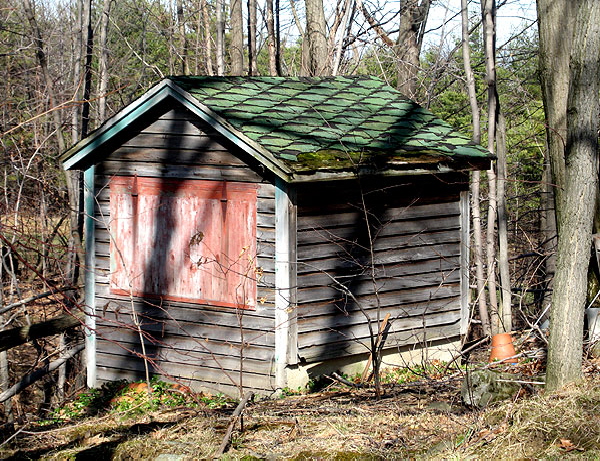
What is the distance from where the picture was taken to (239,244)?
8.95m

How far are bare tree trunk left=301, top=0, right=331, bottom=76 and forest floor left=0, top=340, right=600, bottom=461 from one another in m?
10.5

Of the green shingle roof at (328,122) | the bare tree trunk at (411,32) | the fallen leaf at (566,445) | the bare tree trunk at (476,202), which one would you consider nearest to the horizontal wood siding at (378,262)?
the green shingle roof at (328,122)

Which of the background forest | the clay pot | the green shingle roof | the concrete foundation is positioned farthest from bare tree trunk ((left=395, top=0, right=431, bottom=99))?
the clay pot

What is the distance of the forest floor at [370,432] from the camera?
5.22 m

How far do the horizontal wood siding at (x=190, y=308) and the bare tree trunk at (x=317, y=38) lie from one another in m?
7.45

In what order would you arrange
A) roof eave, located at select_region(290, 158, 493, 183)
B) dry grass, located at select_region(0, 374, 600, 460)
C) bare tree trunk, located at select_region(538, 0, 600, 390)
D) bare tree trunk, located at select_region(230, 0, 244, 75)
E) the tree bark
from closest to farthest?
dry grass, located at select_region(0, 374, 600, 460)
bare tree trunk, located at select_region(538, 0, 600, 390)
the tree bark
roof eave, located at select_region(290, 158, 493, 183)
bare tree trunk, located at select_region(230, 0, 244, 75)

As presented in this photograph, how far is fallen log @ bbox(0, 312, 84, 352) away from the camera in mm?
5991

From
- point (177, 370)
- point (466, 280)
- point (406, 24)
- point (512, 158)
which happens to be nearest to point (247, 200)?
point (177, 370)

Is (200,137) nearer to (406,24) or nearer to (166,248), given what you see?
(166,248)

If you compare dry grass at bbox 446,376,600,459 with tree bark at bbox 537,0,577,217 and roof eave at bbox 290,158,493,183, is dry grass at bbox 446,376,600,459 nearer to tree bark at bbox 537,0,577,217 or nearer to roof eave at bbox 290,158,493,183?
tree bark at bbox 537,0,577,217

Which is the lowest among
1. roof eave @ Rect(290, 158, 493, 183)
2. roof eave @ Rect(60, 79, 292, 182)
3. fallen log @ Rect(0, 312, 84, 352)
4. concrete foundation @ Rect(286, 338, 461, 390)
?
concrete foundation @ Rect(286, 338, 461, 390)

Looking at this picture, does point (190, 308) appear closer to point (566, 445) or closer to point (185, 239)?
point (185, 239)

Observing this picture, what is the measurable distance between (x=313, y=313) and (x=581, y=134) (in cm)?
425

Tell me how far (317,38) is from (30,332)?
11351mm
